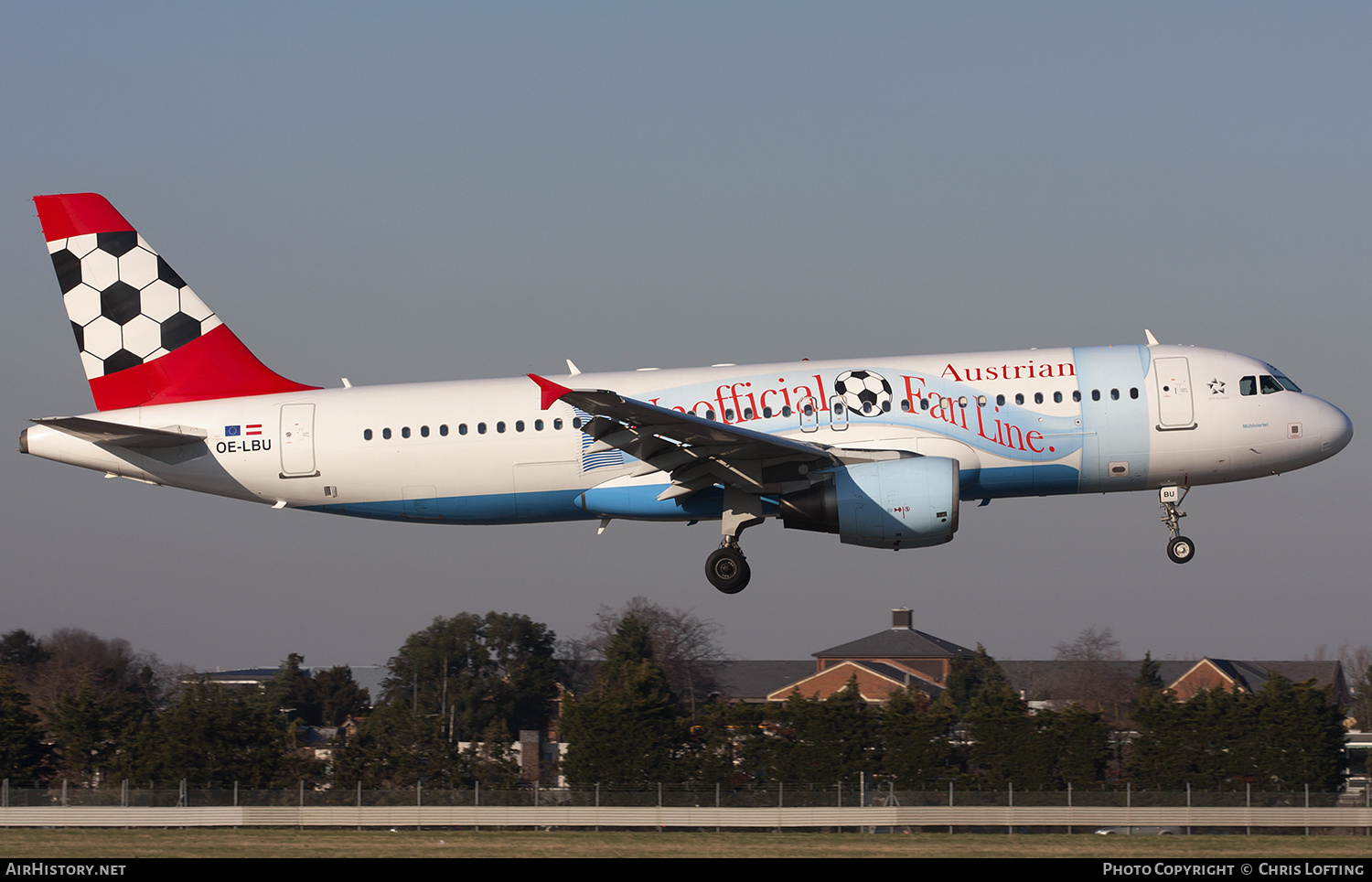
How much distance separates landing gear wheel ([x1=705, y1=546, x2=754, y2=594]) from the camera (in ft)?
94.9

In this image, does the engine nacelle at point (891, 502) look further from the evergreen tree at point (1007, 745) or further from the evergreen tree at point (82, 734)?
the evergreen tree at point (82, 734)

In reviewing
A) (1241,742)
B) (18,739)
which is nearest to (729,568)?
(1241,742)

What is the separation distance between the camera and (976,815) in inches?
1400

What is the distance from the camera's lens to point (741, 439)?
26.8 metres

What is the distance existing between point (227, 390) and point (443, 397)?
508 cm

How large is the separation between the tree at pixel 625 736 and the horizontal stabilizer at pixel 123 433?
87.9 feet

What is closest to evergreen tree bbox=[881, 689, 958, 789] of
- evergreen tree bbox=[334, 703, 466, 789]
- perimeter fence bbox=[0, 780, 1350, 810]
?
perimeter fence bbox=[0, 780, 1350, 810]

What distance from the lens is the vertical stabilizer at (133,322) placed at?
31.4 metres

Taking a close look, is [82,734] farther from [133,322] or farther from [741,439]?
[741,439]

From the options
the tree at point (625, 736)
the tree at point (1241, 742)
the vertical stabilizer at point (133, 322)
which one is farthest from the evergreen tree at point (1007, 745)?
the vertical stabilizer at point (133, 322)

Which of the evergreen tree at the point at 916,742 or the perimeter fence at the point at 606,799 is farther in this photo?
the evergreen tree at the point at 916,742

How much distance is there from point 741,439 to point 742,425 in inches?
76.0
